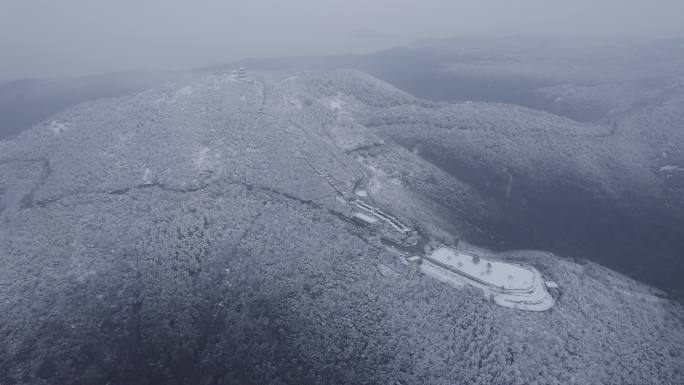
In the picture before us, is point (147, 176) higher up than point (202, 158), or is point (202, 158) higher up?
point (202, 158)

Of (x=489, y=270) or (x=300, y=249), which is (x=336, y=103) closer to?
(x=300, y=249)

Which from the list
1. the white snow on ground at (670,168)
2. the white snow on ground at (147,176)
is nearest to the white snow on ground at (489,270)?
the white snow on ground at (147,176)

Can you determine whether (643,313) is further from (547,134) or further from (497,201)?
(547,134)

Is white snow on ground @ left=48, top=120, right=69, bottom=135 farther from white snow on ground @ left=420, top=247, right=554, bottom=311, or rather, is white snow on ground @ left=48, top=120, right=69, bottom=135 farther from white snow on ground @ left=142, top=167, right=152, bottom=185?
white snow on ground @ left=420, top=247, right=554, bottom=311

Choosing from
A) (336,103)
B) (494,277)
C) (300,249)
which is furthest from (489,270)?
(336,103)

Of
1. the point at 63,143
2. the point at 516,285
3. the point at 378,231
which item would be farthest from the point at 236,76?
the point at 516,285

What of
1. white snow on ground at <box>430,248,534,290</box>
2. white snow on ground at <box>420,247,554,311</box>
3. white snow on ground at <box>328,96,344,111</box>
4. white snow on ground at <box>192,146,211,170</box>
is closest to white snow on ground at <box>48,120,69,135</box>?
white snow on ground at <box>192,146,211,170</box>
